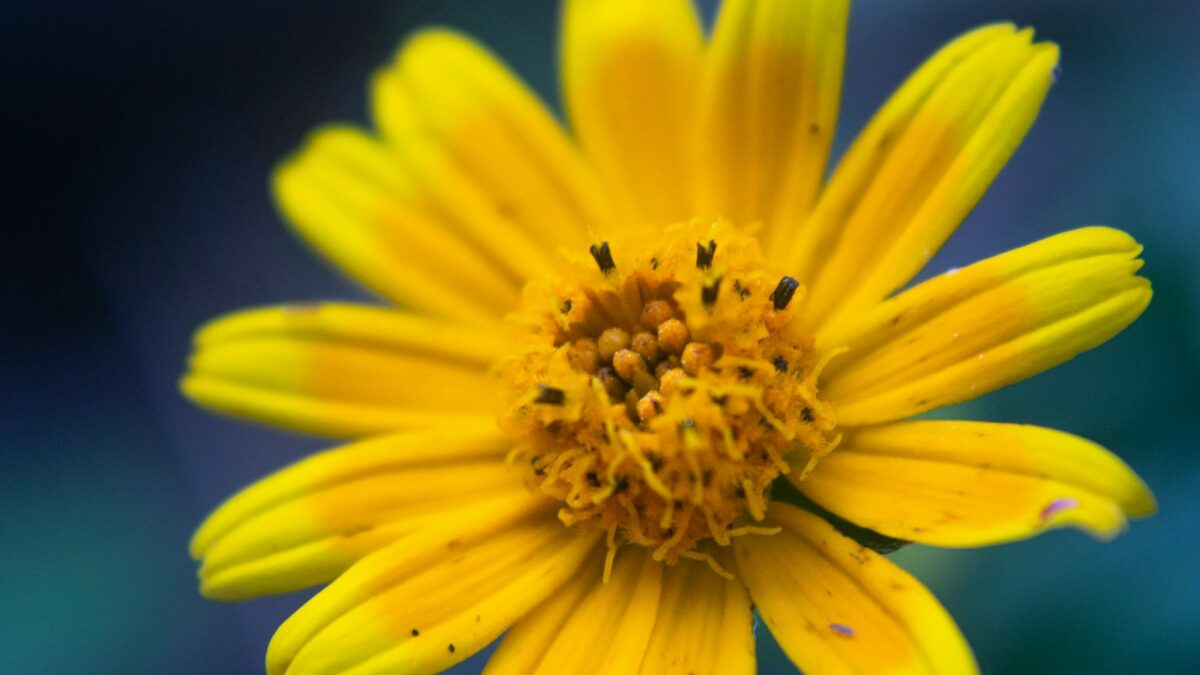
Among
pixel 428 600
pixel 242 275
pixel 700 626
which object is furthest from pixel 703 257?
pixel 242 275

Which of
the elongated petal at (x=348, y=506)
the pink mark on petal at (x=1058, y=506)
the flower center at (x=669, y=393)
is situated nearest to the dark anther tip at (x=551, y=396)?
the flower center at (x=669, y=393)

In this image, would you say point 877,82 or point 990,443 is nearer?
point 990,443

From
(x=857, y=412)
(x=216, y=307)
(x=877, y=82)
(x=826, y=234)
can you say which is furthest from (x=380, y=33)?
(x=857, y=412)

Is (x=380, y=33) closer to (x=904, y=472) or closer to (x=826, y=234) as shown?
(x=826, y=234)

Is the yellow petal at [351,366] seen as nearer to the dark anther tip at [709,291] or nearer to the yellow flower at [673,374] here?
the yellow flower at [673,374]

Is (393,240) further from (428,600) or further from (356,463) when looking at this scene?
(428,600)

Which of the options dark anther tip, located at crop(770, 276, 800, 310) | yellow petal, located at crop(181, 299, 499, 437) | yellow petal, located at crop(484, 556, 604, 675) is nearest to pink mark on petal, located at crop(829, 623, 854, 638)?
yellow petal, located at crop(484, 556, 604, 675)

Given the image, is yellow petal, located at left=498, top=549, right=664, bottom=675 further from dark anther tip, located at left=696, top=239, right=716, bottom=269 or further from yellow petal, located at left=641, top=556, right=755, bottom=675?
dark anther tip, located at left=696, top=239, right=716, bottom=269
